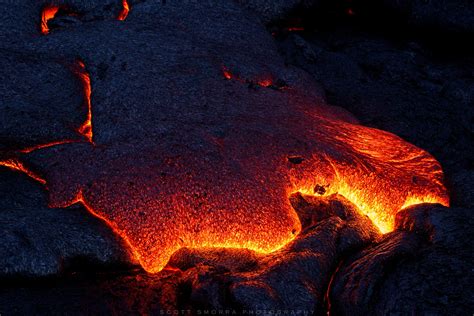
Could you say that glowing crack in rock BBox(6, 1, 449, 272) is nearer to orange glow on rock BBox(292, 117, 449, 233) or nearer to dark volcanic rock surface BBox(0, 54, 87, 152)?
orange glow on rock BBox(292, 117, 449, 233)

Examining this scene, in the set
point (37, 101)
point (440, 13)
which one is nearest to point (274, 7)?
point (440, 13)

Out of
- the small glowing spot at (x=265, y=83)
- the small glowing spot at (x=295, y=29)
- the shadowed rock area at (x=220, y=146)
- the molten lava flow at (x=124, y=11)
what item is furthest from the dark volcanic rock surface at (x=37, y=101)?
the small glowing spot at (x=295, y=29)

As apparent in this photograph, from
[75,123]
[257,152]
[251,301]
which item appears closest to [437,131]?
[257,152]

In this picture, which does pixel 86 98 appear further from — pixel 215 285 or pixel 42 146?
pixel 215 285

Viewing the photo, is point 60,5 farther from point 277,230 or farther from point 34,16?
point 277,230

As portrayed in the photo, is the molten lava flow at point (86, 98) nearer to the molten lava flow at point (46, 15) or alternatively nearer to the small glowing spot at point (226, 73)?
the molten lava flow at point (46, 15)

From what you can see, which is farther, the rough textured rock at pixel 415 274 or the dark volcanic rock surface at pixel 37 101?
the dark volcanic rock surface at pixel 37 101
